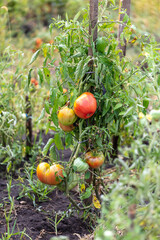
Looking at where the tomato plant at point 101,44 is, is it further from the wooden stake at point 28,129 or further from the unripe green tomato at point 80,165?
the wooden stake at point 28,129

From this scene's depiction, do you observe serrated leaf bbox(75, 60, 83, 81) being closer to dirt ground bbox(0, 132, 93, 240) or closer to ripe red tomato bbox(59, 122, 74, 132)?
ripe red tomato bbox(59, 122, 74, 132)

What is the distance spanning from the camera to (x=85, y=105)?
133cm

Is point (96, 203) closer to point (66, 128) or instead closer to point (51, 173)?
point (51, 173)

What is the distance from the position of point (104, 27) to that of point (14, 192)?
4.16 feet

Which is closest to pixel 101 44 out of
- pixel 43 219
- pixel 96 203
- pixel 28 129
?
pixel 96 203

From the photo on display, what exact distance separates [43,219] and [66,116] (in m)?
0.67

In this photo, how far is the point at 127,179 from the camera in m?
0.83

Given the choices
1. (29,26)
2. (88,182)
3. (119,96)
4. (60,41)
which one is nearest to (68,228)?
(88,182)

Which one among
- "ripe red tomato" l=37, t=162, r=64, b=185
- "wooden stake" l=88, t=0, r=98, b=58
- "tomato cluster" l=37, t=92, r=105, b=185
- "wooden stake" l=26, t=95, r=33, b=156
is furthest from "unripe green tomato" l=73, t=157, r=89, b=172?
"wooden stake" l=26, t=95, r=33, b=156

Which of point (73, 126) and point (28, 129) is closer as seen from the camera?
point (73, 126)

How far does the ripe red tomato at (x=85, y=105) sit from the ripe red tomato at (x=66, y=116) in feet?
0.12

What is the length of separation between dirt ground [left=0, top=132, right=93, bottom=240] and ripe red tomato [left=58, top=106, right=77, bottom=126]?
0.57m

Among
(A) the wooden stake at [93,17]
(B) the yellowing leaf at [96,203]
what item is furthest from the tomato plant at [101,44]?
(B) the yellowing leaf at [96,203]

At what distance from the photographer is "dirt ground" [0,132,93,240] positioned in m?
1.54
